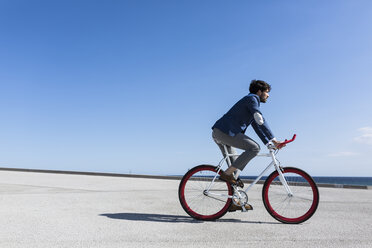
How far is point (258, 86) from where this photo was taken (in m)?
5.26

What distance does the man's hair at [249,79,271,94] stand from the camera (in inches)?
207

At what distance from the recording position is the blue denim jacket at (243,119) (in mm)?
4988

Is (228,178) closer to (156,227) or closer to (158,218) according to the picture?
(158,218)

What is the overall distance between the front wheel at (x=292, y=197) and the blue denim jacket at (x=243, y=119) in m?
0.62

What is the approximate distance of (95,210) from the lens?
5590mm

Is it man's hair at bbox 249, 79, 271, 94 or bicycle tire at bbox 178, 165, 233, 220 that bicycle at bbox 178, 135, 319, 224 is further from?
man's hair at bbox 249, 79, 271, 94

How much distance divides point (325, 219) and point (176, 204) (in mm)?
2730

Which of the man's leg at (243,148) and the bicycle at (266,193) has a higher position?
the man's leg at (243,148)

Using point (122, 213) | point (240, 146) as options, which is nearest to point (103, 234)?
point (122, 213)

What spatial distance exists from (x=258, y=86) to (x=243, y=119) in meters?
0.61

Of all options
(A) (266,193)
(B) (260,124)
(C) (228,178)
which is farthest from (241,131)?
(A) (266,193)

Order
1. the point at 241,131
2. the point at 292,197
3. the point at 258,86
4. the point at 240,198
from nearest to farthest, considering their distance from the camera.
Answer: the point at 292,197, the point at 240,198, the point at 241,131, the point at 258,86

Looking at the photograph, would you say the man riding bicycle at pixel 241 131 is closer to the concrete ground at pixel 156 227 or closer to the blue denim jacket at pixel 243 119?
the blue denim jacket at pixel 243 119

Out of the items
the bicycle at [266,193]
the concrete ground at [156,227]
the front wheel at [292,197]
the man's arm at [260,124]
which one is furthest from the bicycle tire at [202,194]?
the man's arm at [260,124]
